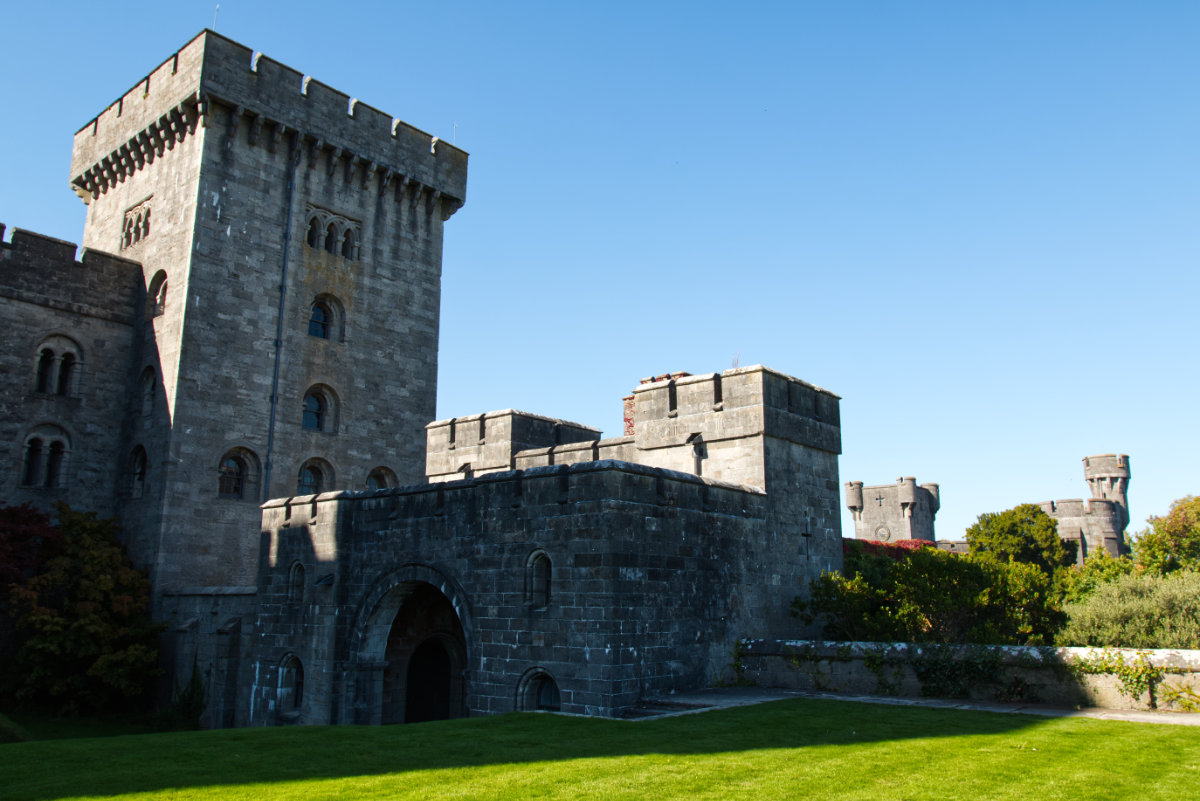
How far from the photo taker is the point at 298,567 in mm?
18266

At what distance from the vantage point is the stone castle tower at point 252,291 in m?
24.1

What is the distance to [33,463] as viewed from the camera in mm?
24016

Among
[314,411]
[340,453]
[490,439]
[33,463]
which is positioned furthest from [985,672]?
[33,463]

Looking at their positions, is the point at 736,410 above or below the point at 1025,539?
above

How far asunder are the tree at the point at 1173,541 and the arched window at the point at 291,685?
1786cm

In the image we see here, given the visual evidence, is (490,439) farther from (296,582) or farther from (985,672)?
(985,672)

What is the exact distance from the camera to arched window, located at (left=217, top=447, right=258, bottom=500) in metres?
24.6

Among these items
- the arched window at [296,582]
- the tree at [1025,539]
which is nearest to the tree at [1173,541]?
the tree at [1025,539]

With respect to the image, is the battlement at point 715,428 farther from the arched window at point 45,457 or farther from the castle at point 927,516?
the castle at point 927,516

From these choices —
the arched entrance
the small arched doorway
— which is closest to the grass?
the arched entrance

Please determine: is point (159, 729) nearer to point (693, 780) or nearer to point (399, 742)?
point (399, 742)

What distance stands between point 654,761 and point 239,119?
77.4 feet

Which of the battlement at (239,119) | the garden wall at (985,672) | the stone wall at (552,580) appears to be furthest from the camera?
the battlement at (239,119)

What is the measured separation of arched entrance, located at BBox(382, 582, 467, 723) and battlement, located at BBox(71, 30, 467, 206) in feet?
53.4
